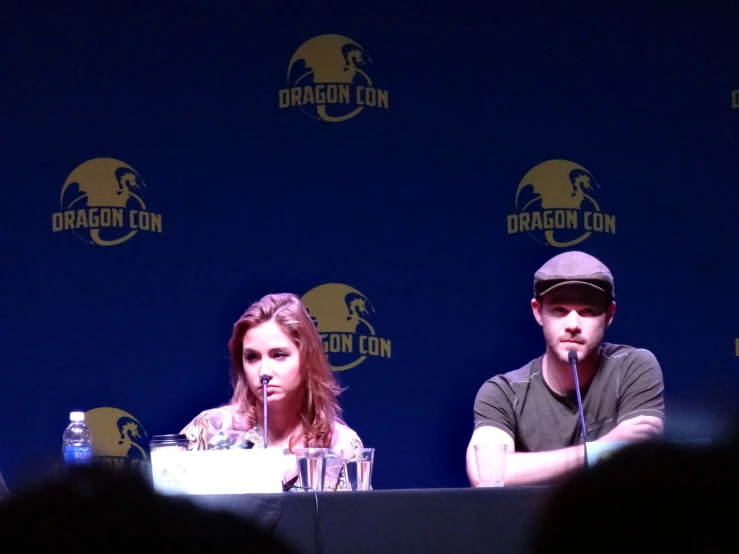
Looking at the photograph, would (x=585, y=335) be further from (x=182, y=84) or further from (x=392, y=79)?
(x=182, y=84)

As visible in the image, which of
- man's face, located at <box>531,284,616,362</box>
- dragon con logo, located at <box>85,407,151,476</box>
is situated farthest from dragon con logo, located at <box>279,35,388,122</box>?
dragon con logo, located at <box>85,407,151,476</box>

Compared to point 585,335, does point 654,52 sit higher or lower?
higher

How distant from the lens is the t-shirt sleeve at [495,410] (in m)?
2.87

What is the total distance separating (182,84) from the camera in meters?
3.45

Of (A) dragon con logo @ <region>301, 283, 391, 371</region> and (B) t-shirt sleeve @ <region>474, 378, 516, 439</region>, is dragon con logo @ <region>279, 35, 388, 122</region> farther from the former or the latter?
(B) t-shirt sleeve @ <region>474, 378, 516, 439</region>

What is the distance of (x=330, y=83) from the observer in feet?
11.1

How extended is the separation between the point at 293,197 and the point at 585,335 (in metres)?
1.10

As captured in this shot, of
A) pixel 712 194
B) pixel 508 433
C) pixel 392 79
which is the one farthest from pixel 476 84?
pixel 508 433

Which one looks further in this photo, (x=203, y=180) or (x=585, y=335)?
(x=203, y=180)

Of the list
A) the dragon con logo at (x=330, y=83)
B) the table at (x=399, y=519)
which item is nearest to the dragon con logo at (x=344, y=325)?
the dragon con logo at (x=330, y=83)

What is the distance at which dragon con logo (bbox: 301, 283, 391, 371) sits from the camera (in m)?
3.34

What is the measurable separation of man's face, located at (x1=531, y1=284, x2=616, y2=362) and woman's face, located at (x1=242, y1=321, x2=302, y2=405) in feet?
2.49

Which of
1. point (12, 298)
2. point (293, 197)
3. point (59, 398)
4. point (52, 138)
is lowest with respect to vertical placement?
point (59, 398)

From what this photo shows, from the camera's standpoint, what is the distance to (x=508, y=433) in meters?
2.84
